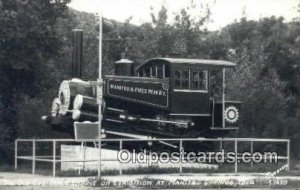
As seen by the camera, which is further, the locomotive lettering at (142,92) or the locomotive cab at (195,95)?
the locomotive cab at (195,95)

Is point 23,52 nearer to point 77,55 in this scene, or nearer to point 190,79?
point 77,55

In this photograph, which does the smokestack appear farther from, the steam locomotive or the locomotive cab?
the locomotive cab

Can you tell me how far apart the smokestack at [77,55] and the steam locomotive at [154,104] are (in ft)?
0.41

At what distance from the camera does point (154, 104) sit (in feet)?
67.9

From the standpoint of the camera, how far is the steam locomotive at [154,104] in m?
20.0

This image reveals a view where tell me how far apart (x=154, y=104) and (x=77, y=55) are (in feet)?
9.99

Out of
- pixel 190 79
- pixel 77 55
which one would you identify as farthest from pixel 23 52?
pixel 190 79

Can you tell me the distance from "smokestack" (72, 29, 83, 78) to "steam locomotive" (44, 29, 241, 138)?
0.13 m

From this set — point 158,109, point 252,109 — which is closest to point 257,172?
point 158,109

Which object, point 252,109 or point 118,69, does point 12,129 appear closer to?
point 118,69

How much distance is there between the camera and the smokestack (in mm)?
20938

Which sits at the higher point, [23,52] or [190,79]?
[23,52]

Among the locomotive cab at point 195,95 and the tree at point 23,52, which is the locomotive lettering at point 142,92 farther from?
the tree at point 23,52

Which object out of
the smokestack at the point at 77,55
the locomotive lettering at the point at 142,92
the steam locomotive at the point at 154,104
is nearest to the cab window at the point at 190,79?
the steam locomotive at the point at 154,104
